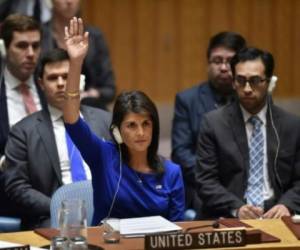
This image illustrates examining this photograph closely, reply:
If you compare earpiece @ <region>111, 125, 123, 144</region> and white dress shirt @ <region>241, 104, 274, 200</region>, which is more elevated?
earpiece @ <region>111, 125, 123, 144</region>

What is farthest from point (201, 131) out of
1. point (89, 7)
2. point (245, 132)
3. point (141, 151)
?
point (89, 7)

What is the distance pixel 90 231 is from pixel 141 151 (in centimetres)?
57

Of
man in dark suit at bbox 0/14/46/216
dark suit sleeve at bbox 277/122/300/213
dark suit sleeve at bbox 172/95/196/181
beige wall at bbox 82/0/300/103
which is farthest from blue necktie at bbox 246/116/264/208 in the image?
beige wall at bbox 82/0/300/103

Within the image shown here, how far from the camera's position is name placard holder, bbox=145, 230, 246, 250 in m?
3.23

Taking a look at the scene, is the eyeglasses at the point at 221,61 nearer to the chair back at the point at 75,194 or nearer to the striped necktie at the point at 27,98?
the striped necktie at the point at 27,98

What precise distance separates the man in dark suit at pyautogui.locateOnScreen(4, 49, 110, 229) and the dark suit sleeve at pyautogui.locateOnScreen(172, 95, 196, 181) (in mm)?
552

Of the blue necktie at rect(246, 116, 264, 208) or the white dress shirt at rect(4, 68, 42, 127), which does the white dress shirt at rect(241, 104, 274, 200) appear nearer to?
the blue necktie at rect(246, 116, 264, 208)

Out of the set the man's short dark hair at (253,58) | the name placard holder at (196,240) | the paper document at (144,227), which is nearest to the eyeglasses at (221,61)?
the man's short dark hair at (253,58)

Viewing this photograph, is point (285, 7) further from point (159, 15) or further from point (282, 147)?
point (282, 147)

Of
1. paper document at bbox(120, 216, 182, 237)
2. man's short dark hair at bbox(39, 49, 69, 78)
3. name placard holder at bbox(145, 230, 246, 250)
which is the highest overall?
man's short dark hair at bbox(39, 49, 69, 78)

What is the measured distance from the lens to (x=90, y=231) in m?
3.61

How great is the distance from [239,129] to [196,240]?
59.2 inches

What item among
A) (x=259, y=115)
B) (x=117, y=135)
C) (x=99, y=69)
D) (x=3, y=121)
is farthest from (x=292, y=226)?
(x=99, y=69)

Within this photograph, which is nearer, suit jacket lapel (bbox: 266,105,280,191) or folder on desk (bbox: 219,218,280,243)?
folder on desk (bbox: 219,218,280,243)
